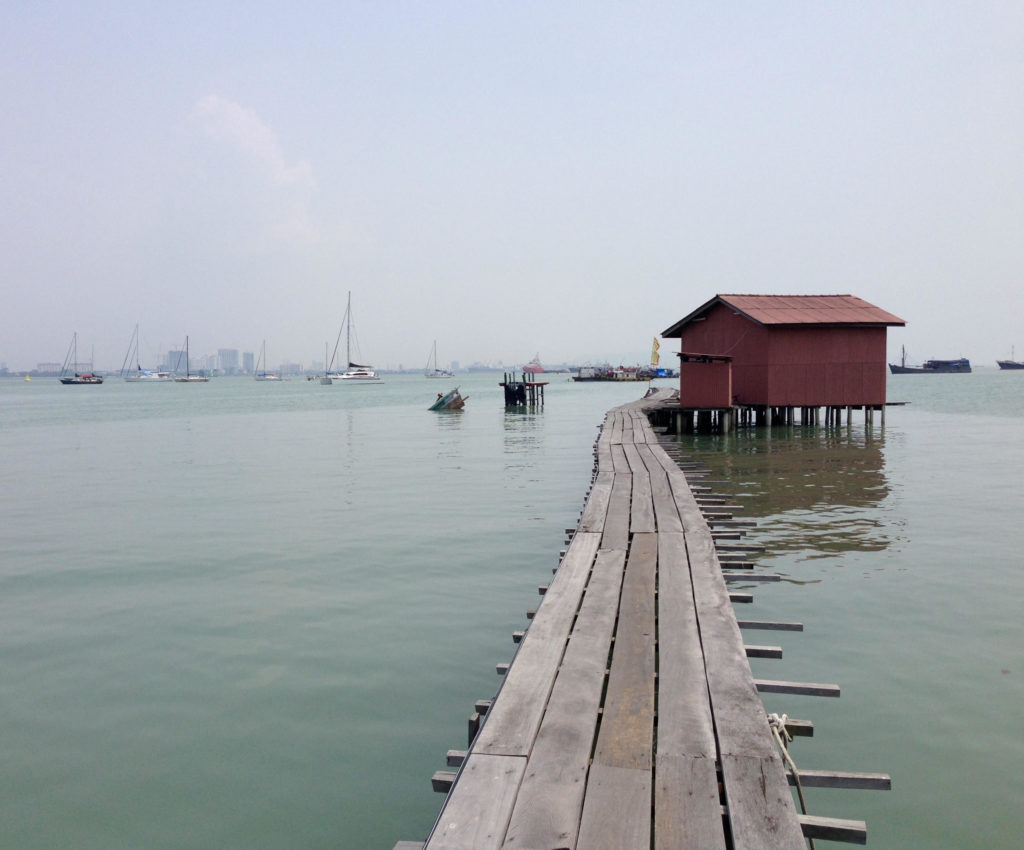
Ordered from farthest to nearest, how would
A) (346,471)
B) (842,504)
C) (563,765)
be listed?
1. (346,471)
2. (842,504)
3. (563,765)

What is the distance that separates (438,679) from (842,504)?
11172 mm

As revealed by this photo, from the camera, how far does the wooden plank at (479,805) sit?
323 cm

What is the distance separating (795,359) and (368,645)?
91.1 feet

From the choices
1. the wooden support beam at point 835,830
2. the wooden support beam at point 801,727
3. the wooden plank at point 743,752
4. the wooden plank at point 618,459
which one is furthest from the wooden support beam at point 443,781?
the wooden plank at point 618,459

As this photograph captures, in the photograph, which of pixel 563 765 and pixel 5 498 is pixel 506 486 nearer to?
pixel 5 498

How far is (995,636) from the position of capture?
7738mm

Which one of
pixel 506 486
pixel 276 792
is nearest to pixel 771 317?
pixel 506 486

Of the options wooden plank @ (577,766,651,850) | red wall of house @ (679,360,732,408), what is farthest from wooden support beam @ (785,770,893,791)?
red wall of house @ (679,360,732,408)

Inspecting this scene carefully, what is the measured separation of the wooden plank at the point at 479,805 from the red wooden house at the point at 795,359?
2777cm

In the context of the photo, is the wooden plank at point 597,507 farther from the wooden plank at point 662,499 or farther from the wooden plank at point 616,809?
the wooden plank at point 616,809

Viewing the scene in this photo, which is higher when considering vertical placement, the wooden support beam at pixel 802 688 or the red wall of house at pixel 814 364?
the red wall of house at pixel 814 364

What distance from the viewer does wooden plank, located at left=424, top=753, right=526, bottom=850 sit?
3.23 meters

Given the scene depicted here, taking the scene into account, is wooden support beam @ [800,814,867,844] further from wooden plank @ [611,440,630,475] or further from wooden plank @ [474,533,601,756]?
wooden plank @ [611,440,630,475]

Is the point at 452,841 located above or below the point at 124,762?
above
